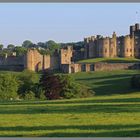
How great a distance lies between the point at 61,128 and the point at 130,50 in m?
101

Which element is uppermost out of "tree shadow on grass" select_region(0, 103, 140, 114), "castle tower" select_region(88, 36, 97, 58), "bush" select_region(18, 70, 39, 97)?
"castle tower" select_region(88, 36, 97, 58)

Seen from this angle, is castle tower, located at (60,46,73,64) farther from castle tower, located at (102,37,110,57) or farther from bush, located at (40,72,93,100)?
bush, located at (40,72,93,100)

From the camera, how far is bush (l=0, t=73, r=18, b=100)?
2392 inches

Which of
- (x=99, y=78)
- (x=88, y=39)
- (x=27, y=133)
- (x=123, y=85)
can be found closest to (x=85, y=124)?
(x=27, y=133)

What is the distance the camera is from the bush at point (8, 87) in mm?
60750

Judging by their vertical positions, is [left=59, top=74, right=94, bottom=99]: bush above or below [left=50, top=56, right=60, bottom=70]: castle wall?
below

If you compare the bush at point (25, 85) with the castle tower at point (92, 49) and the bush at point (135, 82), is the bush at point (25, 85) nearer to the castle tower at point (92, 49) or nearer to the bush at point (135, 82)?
the bush at point (135, 82)

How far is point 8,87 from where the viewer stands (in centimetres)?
6238

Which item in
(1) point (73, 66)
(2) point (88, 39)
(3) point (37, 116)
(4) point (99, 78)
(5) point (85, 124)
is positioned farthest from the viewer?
(2) point (88, 39)

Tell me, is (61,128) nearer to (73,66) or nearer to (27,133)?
(27,133)

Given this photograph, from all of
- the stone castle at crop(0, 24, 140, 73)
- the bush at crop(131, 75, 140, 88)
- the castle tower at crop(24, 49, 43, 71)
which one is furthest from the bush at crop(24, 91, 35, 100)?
the castle tower at crop(24, 49, 43, 71)

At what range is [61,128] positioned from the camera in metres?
16.8

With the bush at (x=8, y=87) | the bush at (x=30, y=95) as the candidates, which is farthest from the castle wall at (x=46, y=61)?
the bush at (x=30, y=95)

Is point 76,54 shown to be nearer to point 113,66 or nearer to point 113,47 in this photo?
point 113,47
